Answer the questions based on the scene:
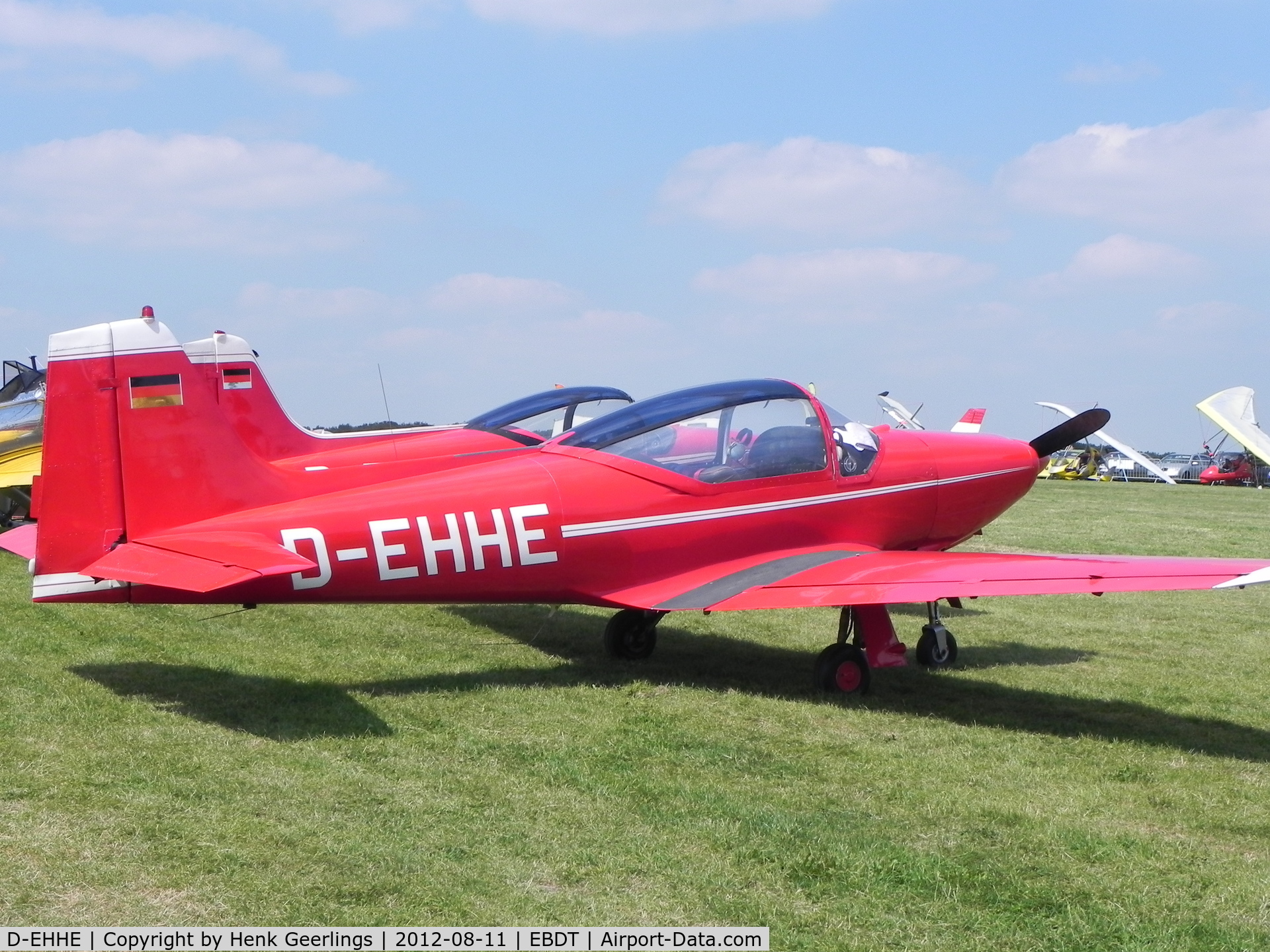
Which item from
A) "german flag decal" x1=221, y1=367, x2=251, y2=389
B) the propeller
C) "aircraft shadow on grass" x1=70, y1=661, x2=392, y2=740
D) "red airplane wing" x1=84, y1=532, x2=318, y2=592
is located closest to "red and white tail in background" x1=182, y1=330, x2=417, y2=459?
"german flag decal" x1=221, y1=367, x2=251, y2=389

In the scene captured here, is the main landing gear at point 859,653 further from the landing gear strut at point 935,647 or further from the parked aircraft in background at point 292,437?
the parked aircraft in background at point 292,437

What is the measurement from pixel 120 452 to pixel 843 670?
4.49 metres

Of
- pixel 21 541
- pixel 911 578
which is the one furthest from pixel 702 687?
pixel 21 541

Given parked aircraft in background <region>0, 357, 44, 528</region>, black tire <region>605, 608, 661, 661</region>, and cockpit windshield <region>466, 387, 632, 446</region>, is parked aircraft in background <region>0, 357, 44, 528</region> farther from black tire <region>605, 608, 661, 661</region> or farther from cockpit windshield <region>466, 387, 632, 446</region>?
black tire <region>605, 608, 661, 661</region>

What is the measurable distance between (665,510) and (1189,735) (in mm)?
3326

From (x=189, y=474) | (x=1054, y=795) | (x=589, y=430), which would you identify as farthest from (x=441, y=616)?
(x=1054, y=795)

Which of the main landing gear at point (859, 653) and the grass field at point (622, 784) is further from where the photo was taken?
the main landing gear at point (859, 653)

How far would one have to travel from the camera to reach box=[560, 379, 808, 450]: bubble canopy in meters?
8.13

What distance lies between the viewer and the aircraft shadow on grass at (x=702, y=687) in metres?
6.57

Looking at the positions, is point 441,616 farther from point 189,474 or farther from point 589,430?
point 189,474

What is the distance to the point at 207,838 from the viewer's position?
4531 millimetres

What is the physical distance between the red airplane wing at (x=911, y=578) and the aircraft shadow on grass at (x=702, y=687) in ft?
2.23
